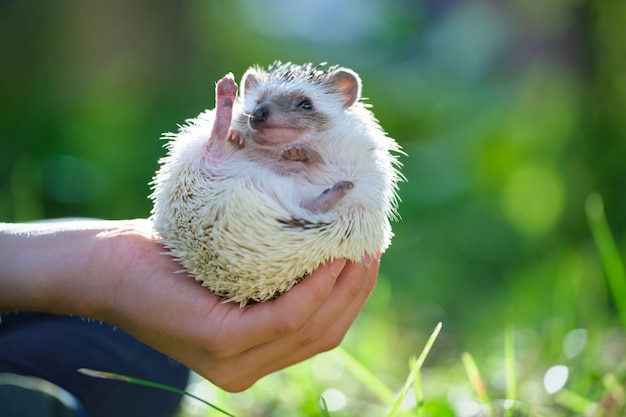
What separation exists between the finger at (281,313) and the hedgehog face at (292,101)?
1.43ft

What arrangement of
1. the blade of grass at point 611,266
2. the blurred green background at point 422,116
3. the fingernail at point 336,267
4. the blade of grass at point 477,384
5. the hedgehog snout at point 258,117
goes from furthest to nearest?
the blurred green background at point 422,116 → the blade of grass at point 611,266 → the blade of grass at point 477,384 → the hedgehog snout at point 258,117 → the fingernail at point 336,267

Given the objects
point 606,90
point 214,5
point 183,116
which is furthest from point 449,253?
point 214,5

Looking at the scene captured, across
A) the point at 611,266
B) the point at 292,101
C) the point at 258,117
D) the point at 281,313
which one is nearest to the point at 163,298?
the point at 281,313

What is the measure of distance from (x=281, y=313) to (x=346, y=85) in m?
0.84

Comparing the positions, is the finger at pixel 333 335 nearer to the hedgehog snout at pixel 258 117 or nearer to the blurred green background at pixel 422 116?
the hedgehog snout at pixel 258 117

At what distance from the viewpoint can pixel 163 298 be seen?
67.9 inches

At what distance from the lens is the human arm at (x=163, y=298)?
171 centimetres

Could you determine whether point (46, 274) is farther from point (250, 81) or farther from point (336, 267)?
point (250, 81)

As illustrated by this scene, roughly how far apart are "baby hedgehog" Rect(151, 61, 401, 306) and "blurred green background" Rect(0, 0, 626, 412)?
162 centimetres

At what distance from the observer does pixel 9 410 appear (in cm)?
154

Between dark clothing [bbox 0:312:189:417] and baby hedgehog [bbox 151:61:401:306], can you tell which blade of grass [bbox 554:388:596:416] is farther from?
dark clothing [bbox 0:312:189:417]

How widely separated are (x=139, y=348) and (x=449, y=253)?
2.74m

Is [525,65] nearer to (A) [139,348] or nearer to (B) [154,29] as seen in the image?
(B) [154,29]

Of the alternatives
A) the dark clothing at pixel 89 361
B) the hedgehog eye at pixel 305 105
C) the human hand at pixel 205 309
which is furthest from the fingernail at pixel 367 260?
the dark clothing at pixel 89 361
